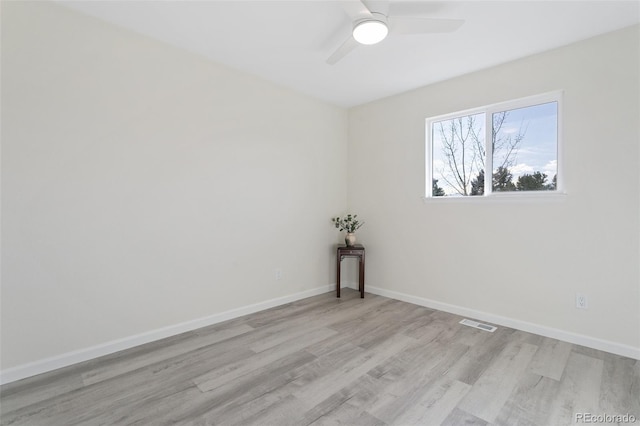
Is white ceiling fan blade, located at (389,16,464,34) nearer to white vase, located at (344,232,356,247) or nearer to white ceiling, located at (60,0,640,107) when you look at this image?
white ceiling, located at (60,0,640,107)

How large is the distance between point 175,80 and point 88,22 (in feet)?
2.18

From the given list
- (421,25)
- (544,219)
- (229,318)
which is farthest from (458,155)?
(229,318)

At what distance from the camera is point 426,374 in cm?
208

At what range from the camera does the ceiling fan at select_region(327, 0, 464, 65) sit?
6.27 feet

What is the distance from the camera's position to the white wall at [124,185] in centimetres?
202

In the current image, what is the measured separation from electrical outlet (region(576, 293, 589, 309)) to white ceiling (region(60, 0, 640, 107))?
6.97ft

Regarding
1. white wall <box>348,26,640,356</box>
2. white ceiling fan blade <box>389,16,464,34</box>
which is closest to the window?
white wall <box>348,26,640,356</box>

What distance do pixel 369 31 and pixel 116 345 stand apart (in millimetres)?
2998

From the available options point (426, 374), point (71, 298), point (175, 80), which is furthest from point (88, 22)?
point (426, 374)

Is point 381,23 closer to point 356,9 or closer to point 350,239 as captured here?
point 356,9

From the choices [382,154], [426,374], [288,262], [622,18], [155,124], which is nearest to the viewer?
[426,374]

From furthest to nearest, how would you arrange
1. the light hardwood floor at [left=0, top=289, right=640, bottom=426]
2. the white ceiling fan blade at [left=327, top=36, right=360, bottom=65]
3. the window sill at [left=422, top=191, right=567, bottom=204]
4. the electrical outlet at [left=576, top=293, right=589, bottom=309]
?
the window sill at [left=422, top=191, right=567, bottom=204]
the electrical outlet at [left=576, top=293, right=589, bottom=309]
the white ceiling fan blade at [left=327, top=36, right=360, bottom=65]
the light hardwood floor at [left=0, top=289, right=640, bottom=426]

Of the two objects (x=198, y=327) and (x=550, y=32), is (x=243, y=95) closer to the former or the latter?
(x=198, y=327)

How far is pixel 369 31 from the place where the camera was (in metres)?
2.05
